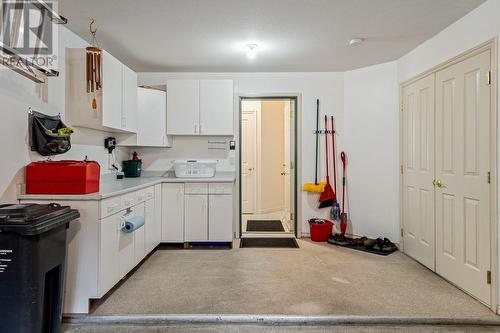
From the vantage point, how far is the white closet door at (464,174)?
2434 millimetres

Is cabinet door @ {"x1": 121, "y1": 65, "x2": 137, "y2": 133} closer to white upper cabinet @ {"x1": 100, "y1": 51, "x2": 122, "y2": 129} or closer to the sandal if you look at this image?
white upper cabinet @ {"x1": 100, "y1": 51, "x2": 122, "y2": 129}

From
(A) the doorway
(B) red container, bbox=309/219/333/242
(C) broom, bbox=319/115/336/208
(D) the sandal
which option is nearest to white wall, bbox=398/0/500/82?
(C) broom, bbox=319/115/336/208

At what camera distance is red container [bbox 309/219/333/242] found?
420 centimetres

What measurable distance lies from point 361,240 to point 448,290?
4.43 feet

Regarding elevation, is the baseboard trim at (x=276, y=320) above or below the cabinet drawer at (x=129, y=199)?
below

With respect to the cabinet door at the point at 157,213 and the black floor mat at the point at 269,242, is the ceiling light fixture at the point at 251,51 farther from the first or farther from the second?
the black floor mat at the point at 269,242

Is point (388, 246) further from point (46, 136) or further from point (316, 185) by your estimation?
point (46, 136)

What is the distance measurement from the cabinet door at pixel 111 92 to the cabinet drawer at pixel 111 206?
0.84 meters

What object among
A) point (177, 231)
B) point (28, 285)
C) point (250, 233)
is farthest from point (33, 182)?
point (250, 233)

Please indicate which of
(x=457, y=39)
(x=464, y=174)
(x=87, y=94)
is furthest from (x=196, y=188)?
(x=457, y=39)

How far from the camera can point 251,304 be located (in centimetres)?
243

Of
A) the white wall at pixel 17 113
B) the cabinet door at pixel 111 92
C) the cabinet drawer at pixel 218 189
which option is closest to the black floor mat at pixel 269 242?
the cabinet drawer at pixel 218 189

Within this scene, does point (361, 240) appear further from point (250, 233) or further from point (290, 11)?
point (290, 11)

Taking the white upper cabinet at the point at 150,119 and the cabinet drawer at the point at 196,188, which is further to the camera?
the white upper cabinet at the point at 150,119
